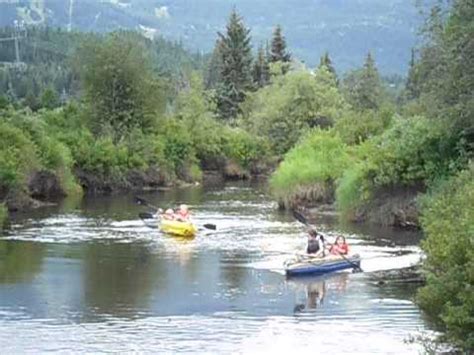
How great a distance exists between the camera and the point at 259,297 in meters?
33.7

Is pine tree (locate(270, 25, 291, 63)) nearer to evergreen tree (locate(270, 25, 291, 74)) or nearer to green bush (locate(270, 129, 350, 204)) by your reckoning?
evergreen tree (locate(270, 25, 291, 74))

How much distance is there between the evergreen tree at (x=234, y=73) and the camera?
4471 inches

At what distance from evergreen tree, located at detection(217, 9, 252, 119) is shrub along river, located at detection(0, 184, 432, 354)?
60.1 m

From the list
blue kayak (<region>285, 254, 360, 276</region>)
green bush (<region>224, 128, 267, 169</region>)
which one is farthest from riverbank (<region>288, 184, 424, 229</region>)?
green bush (<region>224, 128, 267, 169</region>)

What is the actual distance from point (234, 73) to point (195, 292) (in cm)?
8083

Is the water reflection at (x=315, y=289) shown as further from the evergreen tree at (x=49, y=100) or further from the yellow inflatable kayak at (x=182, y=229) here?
the evergreen tree at (x=49, y=100)

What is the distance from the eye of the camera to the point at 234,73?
375ft

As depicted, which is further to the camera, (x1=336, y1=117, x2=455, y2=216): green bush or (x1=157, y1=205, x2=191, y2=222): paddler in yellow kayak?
(x1=157, y1=205, x2=191, y2=222): paddler in yellow kayak

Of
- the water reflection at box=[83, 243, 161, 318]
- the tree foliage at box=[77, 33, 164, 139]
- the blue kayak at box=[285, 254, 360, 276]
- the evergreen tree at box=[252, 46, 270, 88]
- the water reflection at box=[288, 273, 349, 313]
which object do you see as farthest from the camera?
the evergreen tree at box=[252, 46, 270, 88]

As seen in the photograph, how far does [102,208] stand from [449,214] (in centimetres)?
3793

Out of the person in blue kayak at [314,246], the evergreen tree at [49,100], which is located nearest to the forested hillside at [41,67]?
the evergreen tree at [49,100]

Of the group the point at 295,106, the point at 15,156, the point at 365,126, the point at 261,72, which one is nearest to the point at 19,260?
the point at 15,156

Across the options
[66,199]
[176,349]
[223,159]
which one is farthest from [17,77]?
[176,349]

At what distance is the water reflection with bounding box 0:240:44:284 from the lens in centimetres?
3725
